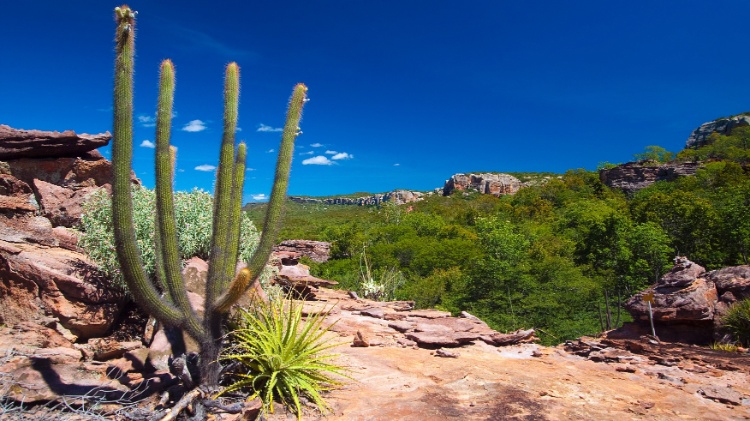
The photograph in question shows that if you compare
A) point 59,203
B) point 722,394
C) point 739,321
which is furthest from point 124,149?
point 739,321

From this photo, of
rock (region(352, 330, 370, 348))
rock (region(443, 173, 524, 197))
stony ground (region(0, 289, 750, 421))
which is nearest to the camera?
stony ground (region(0, 289, 750, 421))

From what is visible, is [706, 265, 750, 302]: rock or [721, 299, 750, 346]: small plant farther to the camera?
[706, 265, 750, 302]: rock

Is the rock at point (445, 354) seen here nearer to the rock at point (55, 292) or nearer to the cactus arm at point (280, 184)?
the cactus arm at point (280, 184)

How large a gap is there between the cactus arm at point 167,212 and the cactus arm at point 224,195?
255 mm

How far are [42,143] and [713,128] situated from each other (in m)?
134

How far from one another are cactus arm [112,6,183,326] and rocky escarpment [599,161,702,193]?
199ft

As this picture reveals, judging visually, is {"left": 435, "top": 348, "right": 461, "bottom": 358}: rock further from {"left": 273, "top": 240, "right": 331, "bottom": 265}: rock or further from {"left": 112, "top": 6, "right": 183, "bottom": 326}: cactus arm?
{"left": 273, "top": 240, "right": 331, "bottom": 265}: rock

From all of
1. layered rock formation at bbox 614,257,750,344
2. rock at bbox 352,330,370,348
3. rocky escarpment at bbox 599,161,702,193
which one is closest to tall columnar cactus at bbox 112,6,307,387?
rock at bbox 352,330,370,348

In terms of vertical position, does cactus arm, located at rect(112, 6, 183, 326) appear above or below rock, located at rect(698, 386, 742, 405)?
above

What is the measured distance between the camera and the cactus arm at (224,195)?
187 inches

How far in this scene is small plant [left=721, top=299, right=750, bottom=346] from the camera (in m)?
9.03

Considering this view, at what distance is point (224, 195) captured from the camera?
4.92m

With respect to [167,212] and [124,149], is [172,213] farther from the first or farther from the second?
[124,149]

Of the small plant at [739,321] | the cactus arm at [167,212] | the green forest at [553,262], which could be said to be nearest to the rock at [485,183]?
the green forest at [553,262]
